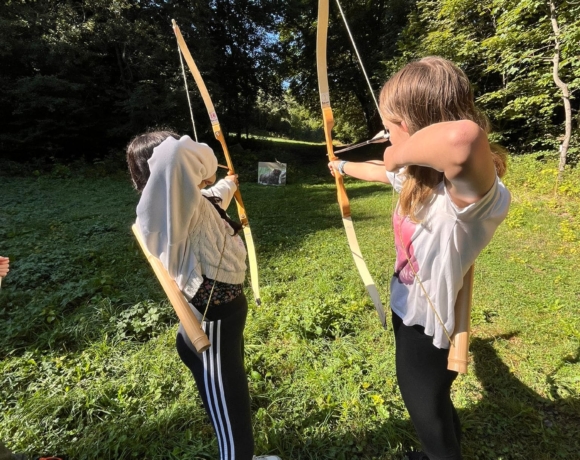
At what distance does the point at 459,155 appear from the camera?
63cm

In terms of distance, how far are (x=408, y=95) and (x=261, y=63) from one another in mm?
12935

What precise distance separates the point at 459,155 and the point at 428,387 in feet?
2.17

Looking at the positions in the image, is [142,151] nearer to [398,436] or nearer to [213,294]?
[213,294]

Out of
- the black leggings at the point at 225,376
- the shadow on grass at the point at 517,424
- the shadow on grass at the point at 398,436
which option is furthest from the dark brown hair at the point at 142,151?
the shadow on grass at the point at 517,424

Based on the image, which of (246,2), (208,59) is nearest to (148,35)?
(208,59)

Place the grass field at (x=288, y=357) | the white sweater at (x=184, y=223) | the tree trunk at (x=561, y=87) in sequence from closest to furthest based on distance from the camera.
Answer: the white sweater at (x=184, y=223) < the grass field at (x=288, y=357) < the tree trunk at (x=561, y=87)

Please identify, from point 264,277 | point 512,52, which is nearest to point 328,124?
point 264,277

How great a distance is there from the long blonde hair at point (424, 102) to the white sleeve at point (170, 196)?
51 cm

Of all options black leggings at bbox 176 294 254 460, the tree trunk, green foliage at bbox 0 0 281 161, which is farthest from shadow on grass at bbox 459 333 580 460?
green foliage at bbox 0 0 281 161

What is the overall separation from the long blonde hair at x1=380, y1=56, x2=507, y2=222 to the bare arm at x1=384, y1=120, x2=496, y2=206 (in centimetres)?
11

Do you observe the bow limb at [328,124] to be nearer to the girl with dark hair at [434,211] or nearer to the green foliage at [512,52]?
the girl with dark hair at [434,211]

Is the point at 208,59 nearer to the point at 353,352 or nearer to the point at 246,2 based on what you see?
the point at 246,2

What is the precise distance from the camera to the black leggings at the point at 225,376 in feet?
3.55

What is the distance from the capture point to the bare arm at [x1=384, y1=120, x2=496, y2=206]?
2.06 ft
